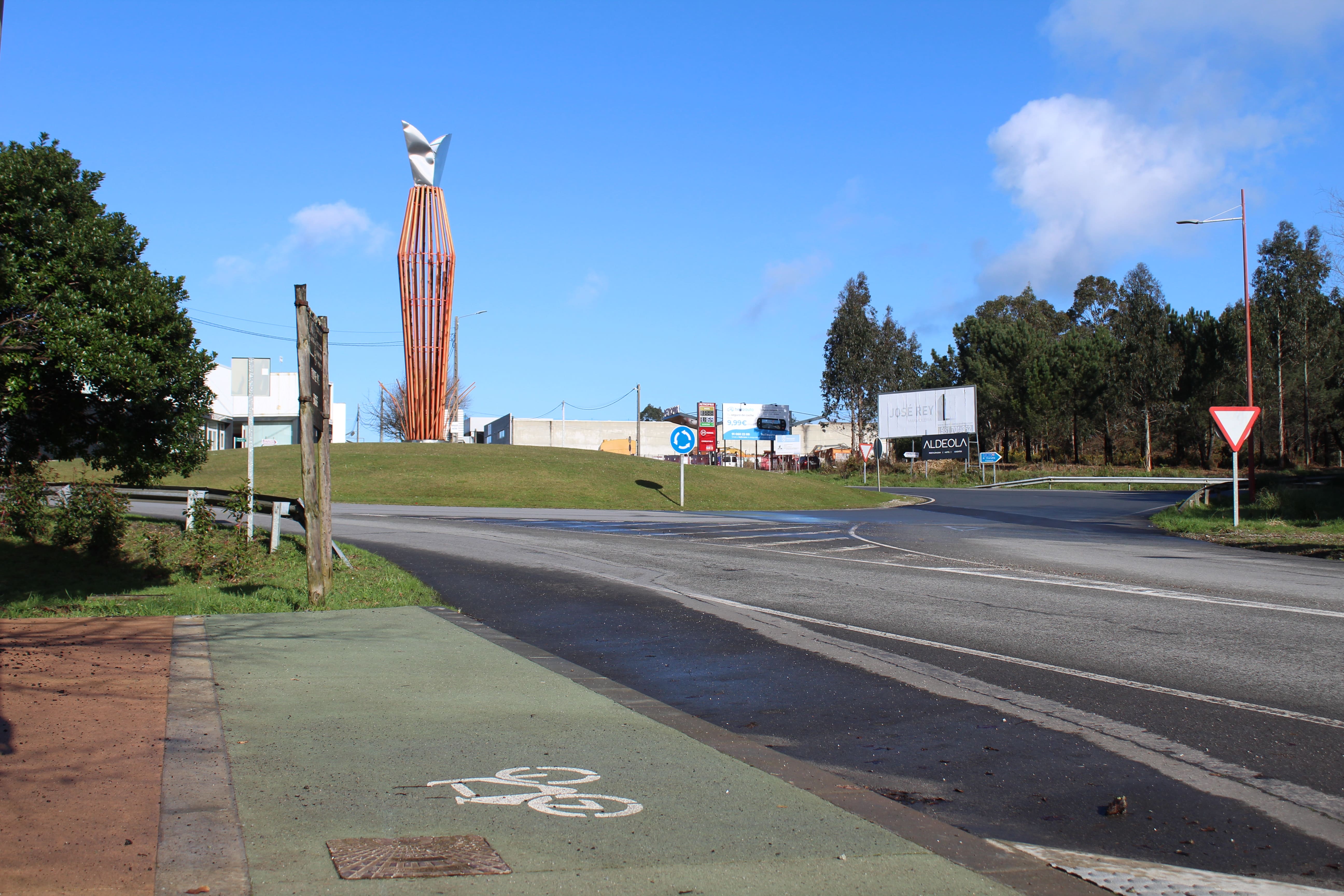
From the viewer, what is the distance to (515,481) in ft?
143

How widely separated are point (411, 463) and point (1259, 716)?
143 feet

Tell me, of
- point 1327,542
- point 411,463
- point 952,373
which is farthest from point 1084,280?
point 1327,542

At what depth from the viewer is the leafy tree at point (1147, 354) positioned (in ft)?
237

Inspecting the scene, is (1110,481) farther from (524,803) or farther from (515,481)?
(524,803)

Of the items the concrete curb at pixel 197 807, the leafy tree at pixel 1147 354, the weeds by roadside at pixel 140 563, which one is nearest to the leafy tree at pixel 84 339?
the weeds by roadside at pixel 140 563

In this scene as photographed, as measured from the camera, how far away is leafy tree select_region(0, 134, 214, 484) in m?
13.8

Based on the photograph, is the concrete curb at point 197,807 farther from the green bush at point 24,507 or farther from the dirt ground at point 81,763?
the green bush at point 24,507

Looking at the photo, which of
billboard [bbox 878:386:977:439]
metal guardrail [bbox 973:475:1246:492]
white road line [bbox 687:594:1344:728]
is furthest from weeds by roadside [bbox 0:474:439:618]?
billboard [bbox 878:386:977:439]

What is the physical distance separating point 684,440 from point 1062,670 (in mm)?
33715

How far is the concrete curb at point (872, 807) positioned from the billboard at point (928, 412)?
218ft

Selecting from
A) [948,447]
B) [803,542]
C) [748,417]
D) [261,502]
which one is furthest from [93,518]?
[748,417]

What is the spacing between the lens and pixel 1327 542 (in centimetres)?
1908

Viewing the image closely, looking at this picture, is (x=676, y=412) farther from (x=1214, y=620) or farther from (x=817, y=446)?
(x=1214, y=620)

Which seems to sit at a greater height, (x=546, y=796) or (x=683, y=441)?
(x=683, y=441)
